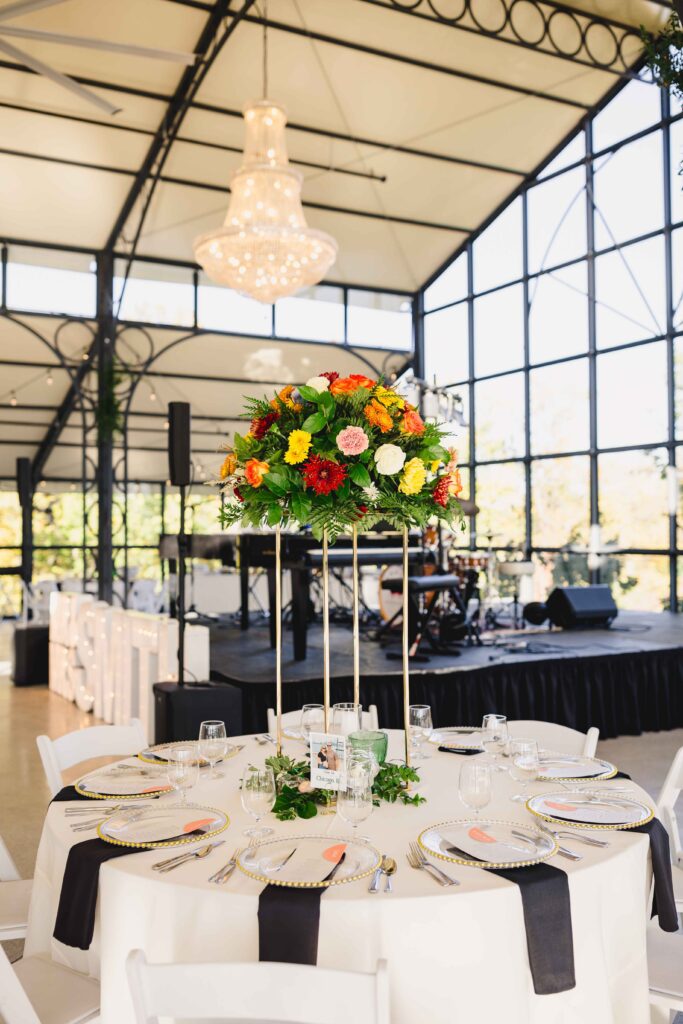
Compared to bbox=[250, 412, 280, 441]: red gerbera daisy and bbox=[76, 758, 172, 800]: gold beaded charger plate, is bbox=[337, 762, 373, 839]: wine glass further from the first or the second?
bbox=[250, 412, 280, 441]: red gerbera daisy

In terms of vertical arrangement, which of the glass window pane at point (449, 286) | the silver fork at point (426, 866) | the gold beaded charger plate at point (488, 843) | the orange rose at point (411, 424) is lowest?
the silver fork at point (426, 866)

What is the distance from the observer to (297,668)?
6.09 m

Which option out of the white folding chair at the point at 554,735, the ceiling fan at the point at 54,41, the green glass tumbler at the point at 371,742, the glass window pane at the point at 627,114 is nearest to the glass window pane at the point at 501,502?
the glass window pane at the point at 627,114

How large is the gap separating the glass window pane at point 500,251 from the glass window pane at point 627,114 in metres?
1.59

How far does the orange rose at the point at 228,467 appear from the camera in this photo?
2.32 meters

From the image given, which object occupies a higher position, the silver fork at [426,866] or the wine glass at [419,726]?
the wine glass at [419,726]

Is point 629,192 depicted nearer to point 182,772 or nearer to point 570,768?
point 570,768

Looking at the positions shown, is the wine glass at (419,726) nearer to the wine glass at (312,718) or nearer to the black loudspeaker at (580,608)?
the wine glass at (312,718)

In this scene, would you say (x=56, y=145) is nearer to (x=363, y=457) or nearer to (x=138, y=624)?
(x=138, y=624)

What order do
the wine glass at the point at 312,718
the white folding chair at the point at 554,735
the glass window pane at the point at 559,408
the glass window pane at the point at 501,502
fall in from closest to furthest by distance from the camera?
the wine glass at the point at 312,718 < the white folding chair at the point at 554,735 < the glass window pane at the point at 559,408 < the glass window pane at the point at 501,502

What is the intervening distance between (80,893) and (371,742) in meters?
0.81

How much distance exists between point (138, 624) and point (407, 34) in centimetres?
689

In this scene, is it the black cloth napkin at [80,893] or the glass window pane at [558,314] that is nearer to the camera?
the black cloth napkin at [80,893]

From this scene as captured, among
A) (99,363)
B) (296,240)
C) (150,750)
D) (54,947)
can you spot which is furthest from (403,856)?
(99,363)
